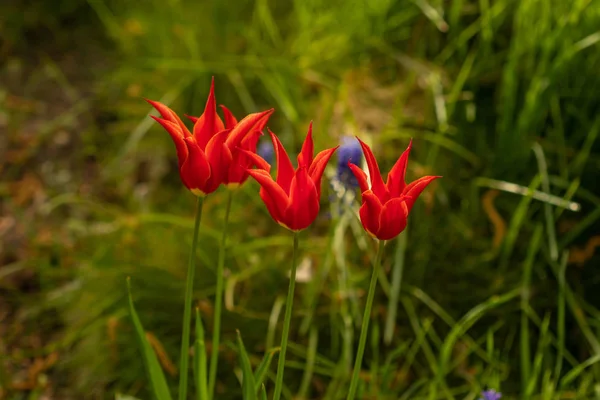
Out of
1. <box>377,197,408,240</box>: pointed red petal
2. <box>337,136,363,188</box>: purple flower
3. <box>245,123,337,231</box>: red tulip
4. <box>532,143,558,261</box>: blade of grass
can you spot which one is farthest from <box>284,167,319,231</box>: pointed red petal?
<box>532,143,558,261</box>: blade of grass

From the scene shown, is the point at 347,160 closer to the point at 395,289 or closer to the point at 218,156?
the point at 395,289

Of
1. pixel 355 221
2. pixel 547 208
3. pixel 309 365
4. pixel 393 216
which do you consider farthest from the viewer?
pixel 355 221

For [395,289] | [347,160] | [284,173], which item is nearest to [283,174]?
[284,173]

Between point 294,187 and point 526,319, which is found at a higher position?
point 294,187

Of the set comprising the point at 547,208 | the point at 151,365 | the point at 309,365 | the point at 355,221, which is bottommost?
the point at 309,365

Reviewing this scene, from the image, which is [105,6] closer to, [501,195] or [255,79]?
[255,79]

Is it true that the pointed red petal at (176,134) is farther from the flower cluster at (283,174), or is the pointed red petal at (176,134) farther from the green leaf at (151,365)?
the green leaf at (151,365)

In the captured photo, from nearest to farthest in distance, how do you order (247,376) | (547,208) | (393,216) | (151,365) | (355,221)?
1. (393,216)
2. (247,376)
3. (151,365)
4. (547,208)
5. (355,221)
